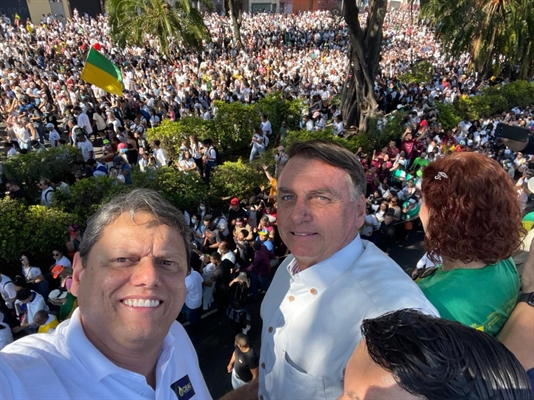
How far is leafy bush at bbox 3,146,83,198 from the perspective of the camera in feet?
27.8

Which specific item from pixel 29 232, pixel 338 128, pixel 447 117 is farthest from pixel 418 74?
pixel 29 232

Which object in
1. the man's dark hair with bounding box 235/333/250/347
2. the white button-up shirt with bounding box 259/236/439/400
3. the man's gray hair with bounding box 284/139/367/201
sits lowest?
the man's dark hair with bounding box 235/333/250/347

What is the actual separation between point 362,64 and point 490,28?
9.71 m

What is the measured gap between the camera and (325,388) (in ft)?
5.06

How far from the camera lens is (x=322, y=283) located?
5.54ft

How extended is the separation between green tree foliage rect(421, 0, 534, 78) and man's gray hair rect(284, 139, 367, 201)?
17.7 m

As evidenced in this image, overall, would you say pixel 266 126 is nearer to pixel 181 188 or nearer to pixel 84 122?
pixel 181 188

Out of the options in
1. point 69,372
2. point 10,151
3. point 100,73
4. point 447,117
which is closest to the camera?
point 69,372

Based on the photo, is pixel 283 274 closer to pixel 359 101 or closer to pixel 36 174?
pixel 36 174

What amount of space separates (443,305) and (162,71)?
20.3m

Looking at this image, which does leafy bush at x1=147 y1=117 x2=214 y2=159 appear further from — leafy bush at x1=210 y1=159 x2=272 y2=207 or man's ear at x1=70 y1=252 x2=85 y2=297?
man's ear at x1=70 y1=252 x2=85 y2=297

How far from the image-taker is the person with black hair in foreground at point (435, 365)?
87cm

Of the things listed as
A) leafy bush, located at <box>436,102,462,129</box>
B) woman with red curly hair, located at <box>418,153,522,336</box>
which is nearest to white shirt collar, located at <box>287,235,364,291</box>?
woman with red curly hair, located at <box>418,153,522,336</box>

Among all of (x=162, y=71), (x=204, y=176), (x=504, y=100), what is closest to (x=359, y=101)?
(x=204, y=176)
